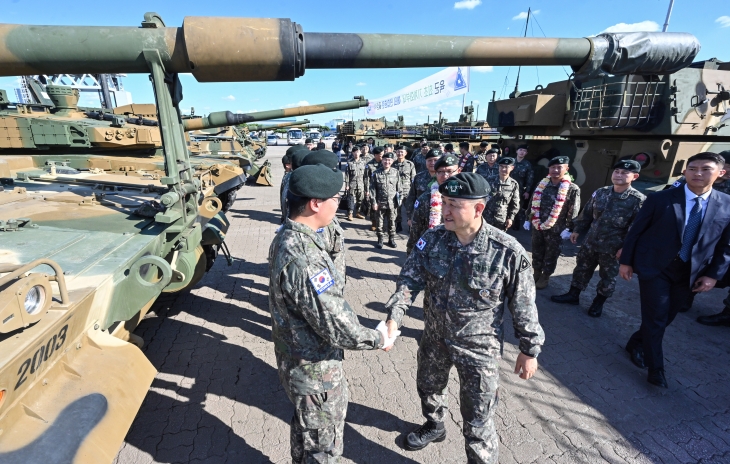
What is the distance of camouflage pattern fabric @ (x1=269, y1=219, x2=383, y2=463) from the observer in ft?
5.44

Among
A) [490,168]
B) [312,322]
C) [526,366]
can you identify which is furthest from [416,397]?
[490,168]

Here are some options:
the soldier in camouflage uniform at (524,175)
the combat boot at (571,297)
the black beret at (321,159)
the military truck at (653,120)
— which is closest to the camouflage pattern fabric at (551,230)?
the combat boot at (571,297)

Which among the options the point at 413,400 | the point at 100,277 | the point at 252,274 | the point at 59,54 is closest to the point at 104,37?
the point at 59,54

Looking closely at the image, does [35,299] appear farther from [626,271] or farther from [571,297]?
[571,297]

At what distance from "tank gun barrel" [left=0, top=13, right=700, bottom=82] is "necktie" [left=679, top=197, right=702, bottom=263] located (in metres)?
1.18

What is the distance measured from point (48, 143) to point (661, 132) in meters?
9.32

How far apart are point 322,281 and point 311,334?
12.9 inches

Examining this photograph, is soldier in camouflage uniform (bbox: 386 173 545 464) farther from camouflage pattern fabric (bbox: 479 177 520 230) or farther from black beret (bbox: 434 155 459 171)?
camouflage pattern fabric (bbox: 479 177 520 230)

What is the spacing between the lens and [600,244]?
4.17 m

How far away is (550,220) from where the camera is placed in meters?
4.76

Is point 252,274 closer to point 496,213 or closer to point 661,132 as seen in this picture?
point 496,213

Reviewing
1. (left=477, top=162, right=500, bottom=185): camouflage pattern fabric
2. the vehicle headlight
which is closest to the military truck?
(left=477, top=162, right=500, bottom=185): camouflage pattern fabric

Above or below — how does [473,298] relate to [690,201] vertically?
below

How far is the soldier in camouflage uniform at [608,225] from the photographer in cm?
399
